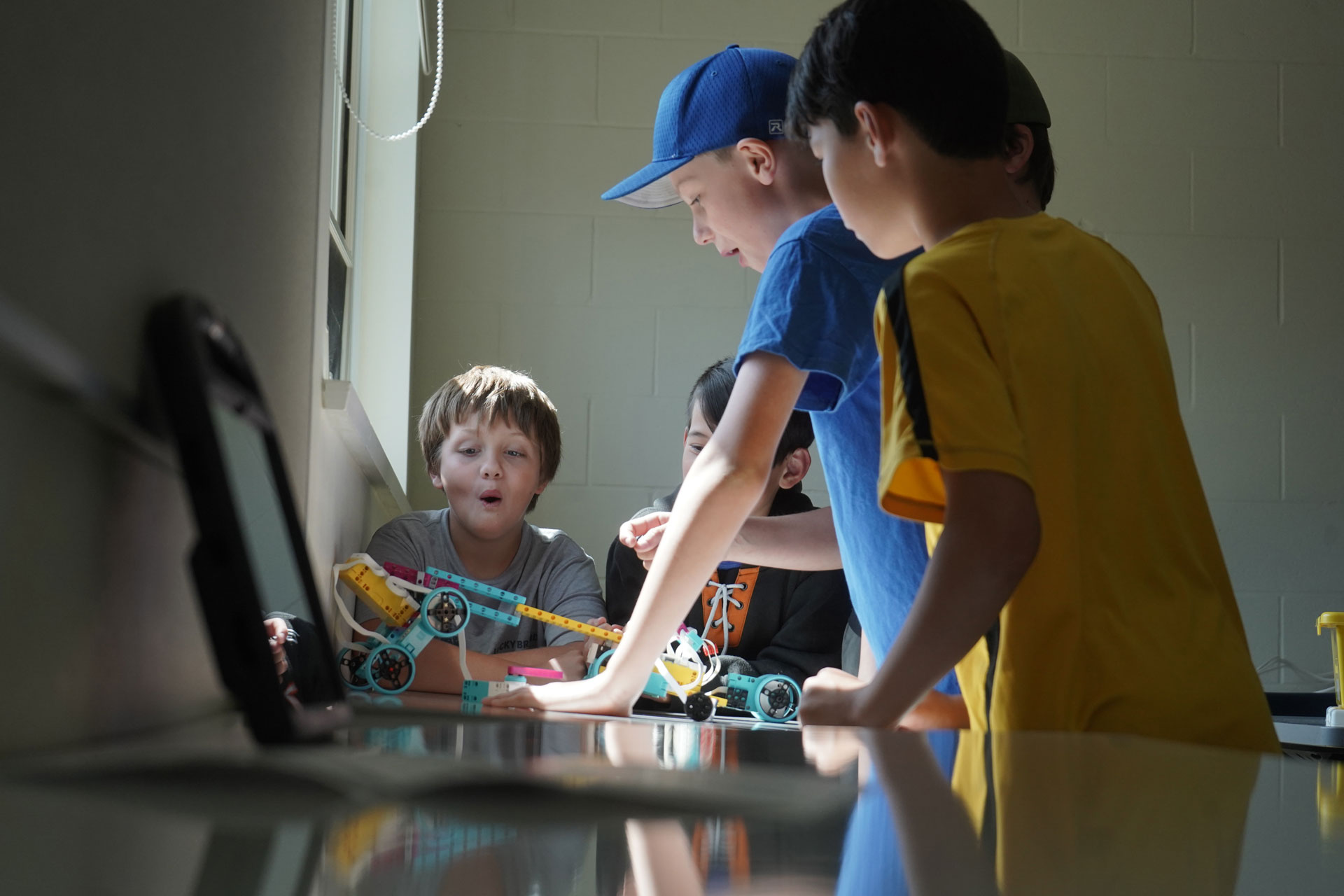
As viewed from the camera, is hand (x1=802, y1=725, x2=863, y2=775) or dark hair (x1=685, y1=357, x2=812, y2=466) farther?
dark hair (x1=685, y1=357, x2=812, y2=466)

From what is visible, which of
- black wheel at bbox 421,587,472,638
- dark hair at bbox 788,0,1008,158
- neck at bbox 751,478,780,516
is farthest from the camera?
neck at bbox 751,478,780,516

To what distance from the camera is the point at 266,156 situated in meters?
0.77

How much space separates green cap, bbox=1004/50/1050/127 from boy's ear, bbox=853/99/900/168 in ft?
0.67

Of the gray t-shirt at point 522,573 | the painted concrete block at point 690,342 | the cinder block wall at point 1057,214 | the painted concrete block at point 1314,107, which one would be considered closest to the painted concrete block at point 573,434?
the cinder block wall at point 1057,214

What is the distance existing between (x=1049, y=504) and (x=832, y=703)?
0.61ft

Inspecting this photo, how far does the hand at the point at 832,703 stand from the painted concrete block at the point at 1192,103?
295 centimetres

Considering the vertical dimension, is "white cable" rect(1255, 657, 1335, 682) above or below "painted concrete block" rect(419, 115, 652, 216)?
below

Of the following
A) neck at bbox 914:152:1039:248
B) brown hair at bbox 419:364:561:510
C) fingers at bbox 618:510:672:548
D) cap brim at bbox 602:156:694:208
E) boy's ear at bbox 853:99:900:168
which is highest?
cap brim at bbox 602:156:694:208

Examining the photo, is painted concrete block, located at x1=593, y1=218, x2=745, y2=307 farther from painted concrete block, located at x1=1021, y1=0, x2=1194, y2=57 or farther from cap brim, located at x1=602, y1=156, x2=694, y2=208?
cap brim, located at x1=602, y1=156, x2=694, y2=208

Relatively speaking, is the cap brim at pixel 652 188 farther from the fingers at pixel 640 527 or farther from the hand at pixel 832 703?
the hand at pixel 832 703

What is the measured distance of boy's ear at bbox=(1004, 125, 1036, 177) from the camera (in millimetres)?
995

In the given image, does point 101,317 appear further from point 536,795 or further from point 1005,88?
point 1005,88

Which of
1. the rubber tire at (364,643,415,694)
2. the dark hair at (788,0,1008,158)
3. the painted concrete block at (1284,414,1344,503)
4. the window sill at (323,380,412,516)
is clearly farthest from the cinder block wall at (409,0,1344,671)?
the dark hair at (788,0,1008,158)

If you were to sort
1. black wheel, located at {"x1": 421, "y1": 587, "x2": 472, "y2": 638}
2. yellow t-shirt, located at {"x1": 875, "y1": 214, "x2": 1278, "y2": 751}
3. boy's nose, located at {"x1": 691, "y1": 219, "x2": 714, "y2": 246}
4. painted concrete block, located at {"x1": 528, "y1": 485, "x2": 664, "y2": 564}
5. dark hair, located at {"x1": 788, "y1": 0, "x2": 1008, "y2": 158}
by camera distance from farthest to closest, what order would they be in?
painted concrete block, located at {"x1": 528, "y1": 485, "x2": 664, "y2": 564}, black wheel, located at {"x1": 421, "y1": 587, "x2": 472, "y2": 638}, boy's nose, located at {"x1": 691, "y1": 219, "x2": 714, "y2": 246}, dark hair, located at {"x1": 788, "y1": 0, "x2": 1008, "y2": 158}, yellow t-shirt, located at {"x1": 875, "y1": 214, "x2": 1278, "y2": 751}
